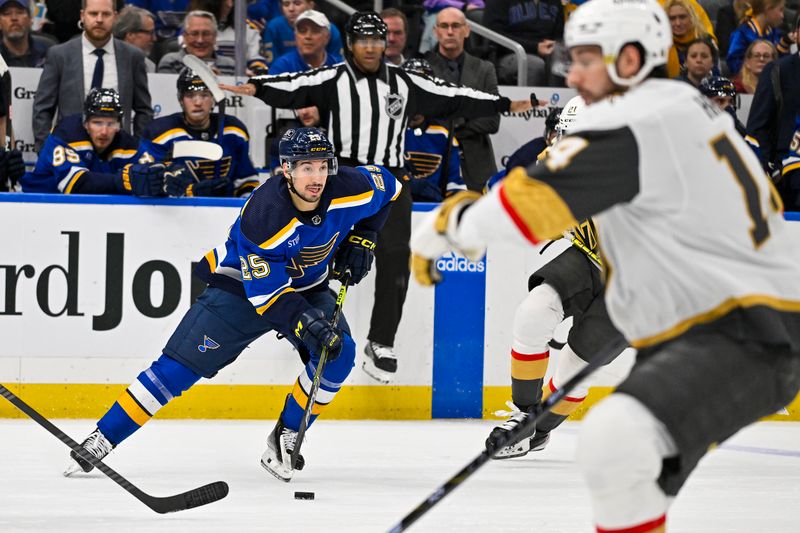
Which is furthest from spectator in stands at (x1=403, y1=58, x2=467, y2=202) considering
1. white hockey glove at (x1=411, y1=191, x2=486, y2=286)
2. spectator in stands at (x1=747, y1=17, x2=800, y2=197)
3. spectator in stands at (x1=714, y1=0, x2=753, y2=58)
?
white hockey glove at (x1=411, y1=191, x2=486, y2=286)

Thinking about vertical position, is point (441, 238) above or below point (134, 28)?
below

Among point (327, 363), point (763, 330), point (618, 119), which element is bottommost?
point (327, 363)

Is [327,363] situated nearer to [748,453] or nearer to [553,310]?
[553,310]

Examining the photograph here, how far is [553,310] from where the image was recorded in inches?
181

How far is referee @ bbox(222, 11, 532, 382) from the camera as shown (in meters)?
5.64

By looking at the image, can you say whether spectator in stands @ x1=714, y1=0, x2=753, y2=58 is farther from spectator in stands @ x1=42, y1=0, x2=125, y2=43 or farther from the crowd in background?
spectator in stands @ x1=42, y1=0, x2=125, y2=43

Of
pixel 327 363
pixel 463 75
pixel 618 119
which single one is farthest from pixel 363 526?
pixel 463 75

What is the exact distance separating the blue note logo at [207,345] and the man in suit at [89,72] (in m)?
1.97

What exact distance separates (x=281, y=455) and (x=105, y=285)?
1556 millimetres

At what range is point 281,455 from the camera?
14.2 feet

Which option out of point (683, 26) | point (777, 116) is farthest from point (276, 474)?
point (683, 26)

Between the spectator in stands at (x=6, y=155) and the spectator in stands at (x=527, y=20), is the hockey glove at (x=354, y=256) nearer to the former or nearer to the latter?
the spectator in stands at (x=6, y=155)

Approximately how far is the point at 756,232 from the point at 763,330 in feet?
0.55

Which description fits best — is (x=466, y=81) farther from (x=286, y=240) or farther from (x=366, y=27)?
(x=286, y=240)
